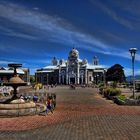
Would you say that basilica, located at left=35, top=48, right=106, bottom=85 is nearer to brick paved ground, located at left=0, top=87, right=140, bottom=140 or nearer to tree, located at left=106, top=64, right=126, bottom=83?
tree, located at left=106, top=64, right=126, bottom=83

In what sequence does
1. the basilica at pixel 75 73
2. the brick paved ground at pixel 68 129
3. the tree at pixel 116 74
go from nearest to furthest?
the brick paved ground at pixel 68 129
the tree at pixel 116 74
the basilica at pixel 75 73

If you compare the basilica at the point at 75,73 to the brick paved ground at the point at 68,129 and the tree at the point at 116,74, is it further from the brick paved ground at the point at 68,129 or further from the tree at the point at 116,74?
the brick paved ground at the point at 68,129

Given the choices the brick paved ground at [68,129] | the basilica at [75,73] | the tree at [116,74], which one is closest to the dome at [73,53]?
the basilica at [75,73]

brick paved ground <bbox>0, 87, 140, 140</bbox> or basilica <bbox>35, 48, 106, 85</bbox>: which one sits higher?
basilica <bbox>35, 48, 106, 85</bbox>

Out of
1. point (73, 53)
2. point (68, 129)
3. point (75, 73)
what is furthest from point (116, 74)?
point (68, 129)

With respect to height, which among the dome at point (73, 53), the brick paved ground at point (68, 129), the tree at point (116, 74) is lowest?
the brick paved ground at point (68, 129)

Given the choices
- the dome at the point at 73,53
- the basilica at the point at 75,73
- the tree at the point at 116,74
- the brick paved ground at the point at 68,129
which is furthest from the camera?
the dome at the point at 73,53

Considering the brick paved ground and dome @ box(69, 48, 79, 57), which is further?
dome @ box(69, 48, 79, 57)

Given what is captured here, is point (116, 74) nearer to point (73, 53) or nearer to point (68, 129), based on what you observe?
point (73, 53)

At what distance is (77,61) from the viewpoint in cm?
17750

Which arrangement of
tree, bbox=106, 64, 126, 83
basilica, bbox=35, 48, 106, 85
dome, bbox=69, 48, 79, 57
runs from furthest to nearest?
dome, bbox=69, 48, 79, 57, basilica, bbox=35, 48, 106, 85, tree, bbox=106, 64, 126, 83

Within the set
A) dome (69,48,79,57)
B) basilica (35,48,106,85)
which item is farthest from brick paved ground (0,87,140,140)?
dome (69,48,79,57)

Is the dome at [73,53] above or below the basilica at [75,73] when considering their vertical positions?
above

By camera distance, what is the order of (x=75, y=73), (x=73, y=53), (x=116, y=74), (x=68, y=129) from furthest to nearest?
(x=73, y=53) < (x=75, y=73) < (x=116, y=74) < (x=68, y=129)
